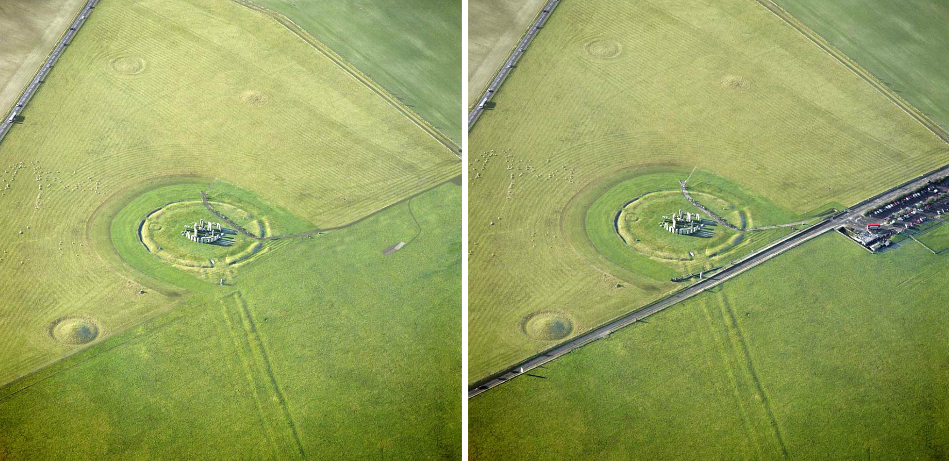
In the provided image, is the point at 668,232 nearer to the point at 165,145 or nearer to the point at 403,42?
the point at 403,42

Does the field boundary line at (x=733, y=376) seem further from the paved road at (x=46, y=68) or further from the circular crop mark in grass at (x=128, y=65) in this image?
the paved road at (x=46, y=68)

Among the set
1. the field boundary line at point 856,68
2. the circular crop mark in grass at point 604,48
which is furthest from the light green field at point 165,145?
the field boundary line at point 856,68

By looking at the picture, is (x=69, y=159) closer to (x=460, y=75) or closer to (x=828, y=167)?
(x=460, y=75)

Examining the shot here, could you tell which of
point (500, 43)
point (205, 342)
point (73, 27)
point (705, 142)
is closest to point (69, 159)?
point (73, 27)

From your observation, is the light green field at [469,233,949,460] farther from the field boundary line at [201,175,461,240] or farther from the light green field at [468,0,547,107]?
the light green field at [468,0,547,107]

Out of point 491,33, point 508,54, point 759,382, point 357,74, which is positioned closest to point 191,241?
point 357,74

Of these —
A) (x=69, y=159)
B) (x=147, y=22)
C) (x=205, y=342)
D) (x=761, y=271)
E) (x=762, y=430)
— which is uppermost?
(x=147, y=22)
